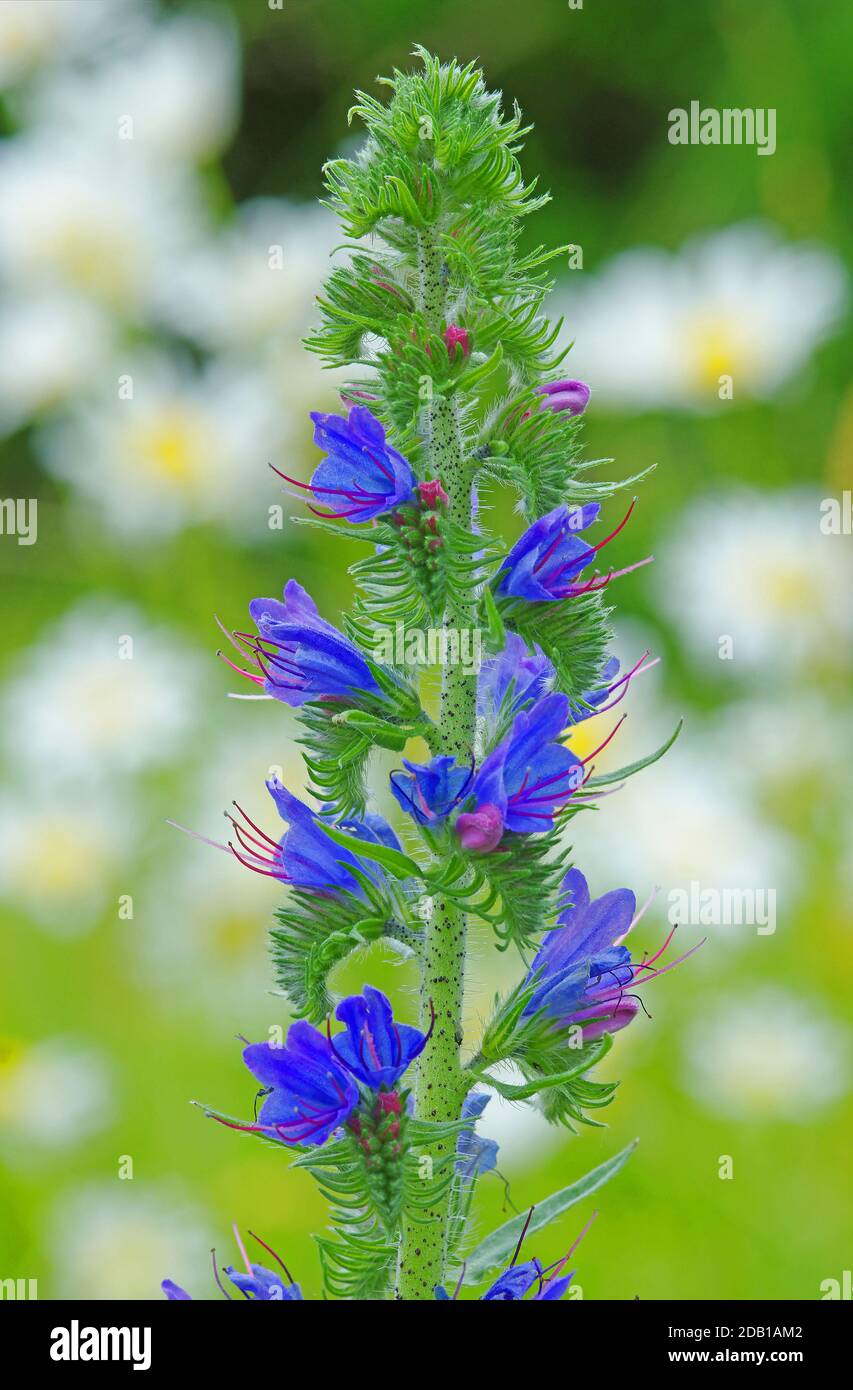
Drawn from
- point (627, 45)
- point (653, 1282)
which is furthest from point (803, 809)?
point (627, 45)

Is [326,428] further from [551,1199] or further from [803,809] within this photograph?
[803,809]

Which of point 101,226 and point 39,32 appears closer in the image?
point 101,226

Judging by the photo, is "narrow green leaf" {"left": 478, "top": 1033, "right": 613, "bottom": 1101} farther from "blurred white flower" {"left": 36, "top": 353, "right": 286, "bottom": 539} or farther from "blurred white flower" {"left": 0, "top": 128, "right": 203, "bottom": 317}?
"blurred white flower" {"left": 0, "top": 128, "right": 203, "bottom": 317}

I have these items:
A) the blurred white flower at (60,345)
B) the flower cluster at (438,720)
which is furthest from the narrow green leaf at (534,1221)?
the blurred white flower at (60,345)

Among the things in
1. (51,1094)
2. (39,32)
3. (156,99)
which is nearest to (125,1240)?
(51,1094)

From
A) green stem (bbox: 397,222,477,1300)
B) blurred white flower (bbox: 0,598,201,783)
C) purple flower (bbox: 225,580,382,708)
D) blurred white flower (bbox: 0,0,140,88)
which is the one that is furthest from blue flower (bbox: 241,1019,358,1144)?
blurred white flower (bbox: 0,0,140,88)

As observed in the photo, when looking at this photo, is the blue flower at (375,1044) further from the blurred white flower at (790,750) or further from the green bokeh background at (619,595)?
the blurred white flower at (790,750)

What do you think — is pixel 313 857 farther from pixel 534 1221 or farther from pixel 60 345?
pixel 60 345
